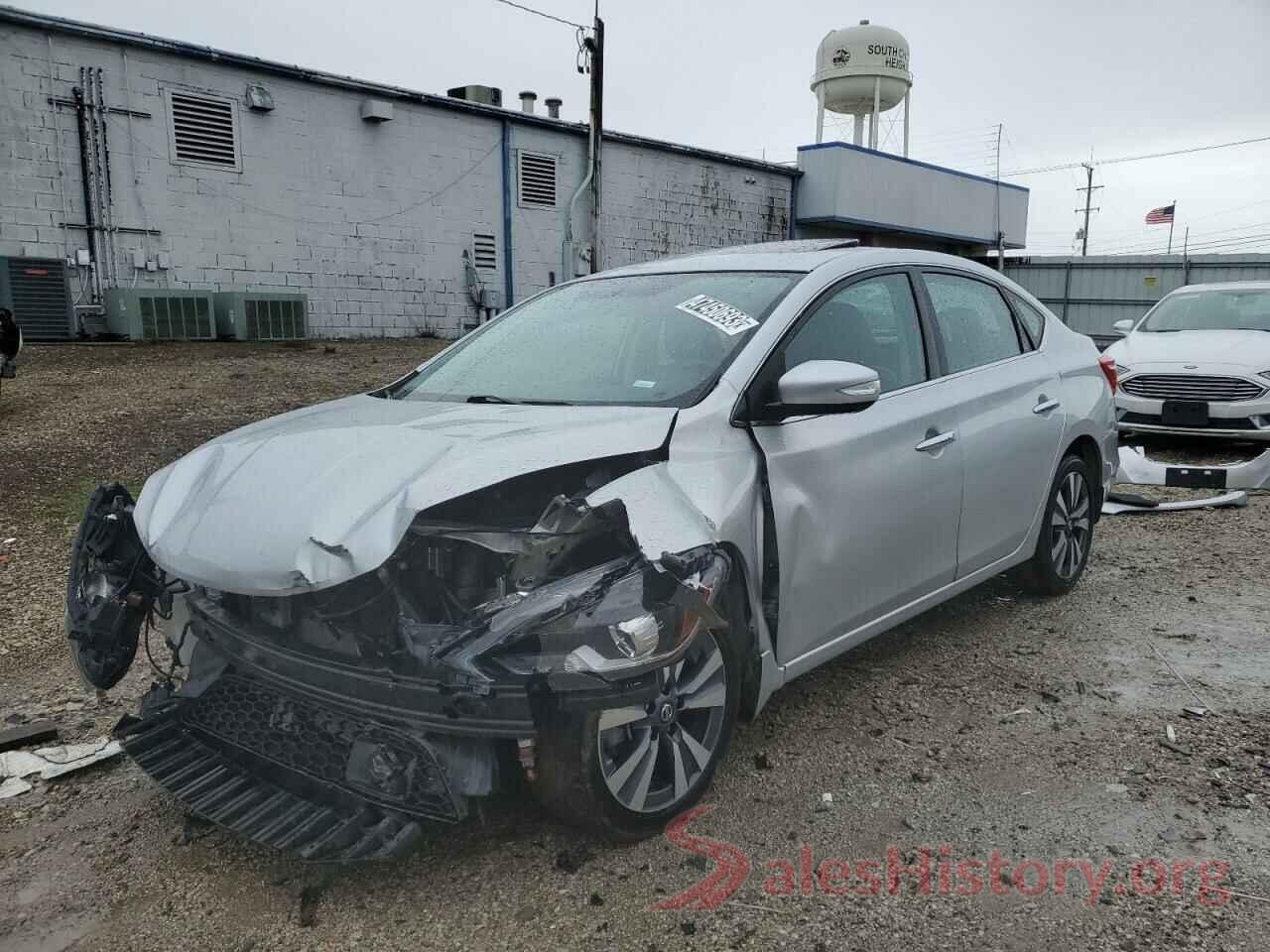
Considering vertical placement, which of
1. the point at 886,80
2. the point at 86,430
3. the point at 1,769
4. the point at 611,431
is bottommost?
the point at 1,769

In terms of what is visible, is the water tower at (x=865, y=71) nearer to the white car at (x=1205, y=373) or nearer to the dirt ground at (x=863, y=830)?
the white car at (x=1205, y=373)

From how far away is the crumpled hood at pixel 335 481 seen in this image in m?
2.32

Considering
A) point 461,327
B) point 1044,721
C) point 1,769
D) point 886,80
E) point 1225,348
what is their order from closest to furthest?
point 1,769
point 1044,721
point 1225,348
point 461,327
point 886,80

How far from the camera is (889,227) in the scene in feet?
85.7

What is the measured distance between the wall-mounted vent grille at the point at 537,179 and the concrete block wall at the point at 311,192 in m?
0.17

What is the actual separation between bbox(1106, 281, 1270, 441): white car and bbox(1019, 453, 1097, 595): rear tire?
11.1ft

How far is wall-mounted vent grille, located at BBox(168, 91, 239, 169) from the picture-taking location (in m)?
14.1

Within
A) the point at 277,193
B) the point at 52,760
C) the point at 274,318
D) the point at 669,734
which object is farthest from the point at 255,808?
the point at 277,193

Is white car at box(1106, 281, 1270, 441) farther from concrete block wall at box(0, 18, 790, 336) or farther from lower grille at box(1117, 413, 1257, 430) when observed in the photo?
concrete block wall at box(0, 18, 790, 336)

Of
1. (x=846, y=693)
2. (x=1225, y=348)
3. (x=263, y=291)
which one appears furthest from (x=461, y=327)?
(x=846, y=693)

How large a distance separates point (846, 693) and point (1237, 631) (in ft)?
6.52

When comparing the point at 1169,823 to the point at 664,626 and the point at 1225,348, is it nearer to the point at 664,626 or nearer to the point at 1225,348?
the point at 664,626

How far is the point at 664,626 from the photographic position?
7.93 feet

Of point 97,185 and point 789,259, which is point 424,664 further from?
point 97,185
